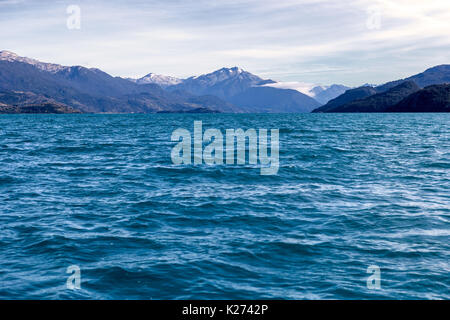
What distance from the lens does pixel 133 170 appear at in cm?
3444

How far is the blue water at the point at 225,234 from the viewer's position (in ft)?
40.6

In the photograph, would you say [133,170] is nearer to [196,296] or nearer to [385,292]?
[196,296]

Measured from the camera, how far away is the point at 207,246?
51.4ft

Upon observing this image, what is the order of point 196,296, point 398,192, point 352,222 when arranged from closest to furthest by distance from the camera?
point 196,296
point 352,222
point 398,192

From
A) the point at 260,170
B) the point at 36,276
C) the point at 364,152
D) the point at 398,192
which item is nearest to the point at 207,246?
the point at 36,276

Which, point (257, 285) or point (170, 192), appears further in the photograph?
point (170, 192)

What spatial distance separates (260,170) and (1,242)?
21.8 meters

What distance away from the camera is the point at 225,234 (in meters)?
17.3

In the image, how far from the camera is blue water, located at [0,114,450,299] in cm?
1238
